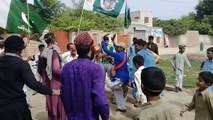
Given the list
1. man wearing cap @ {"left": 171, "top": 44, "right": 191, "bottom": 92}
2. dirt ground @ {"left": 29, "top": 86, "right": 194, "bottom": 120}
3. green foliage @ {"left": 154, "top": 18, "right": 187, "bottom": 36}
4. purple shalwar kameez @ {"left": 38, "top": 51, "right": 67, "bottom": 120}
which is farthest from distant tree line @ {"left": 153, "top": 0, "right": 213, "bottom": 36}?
purple shalwar kameez @ {"left": 38, "top": 51, "right": 67, "bottom": 120}

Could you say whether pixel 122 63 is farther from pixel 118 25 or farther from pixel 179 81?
pixel 118 25

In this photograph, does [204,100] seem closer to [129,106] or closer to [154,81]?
[154,81]

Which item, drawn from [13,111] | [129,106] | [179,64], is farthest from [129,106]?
[13,111]

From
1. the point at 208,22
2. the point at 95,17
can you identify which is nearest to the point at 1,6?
the point at 95,17

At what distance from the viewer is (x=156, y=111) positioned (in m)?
2.79

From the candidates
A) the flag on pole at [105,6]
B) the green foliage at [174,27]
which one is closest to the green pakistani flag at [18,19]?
the flag on pole at [105,6]

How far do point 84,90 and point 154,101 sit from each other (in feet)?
3.54

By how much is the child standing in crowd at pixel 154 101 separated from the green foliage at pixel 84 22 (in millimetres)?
23687

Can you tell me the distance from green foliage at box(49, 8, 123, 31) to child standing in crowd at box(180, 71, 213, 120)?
21953 mm

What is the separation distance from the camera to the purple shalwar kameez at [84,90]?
12.1 ft

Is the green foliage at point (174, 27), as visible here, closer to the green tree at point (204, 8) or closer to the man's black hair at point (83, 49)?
the green tree at point (204, 8)

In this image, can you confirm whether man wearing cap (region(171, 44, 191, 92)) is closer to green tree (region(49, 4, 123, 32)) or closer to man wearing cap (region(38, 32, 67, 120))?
man wearing cap (region(38, 32, 67, 120))

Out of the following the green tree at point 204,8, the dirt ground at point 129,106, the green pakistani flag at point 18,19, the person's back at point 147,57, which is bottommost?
the dirt ground at point 129,106

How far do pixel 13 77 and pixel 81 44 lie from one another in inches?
34.9
